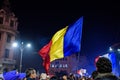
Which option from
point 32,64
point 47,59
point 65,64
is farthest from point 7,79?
point 65,64

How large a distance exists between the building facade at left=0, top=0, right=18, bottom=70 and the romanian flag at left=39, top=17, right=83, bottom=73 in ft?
127

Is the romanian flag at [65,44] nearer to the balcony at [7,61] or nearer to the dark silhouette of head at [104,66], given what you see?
the dark silhouette of head at [104,66]

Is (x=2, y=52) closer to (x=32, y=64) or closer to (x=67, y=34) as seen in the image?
(x=32, y=64)

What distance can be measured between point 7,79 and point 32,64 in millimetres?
46294

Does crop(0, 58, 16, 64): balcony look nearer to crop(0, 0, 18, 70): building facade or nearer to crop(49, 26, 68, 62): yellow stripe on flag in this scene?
crop(0, 0, 18, 70): building facade

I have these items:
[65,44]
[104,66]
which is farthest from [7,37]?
[104,66]

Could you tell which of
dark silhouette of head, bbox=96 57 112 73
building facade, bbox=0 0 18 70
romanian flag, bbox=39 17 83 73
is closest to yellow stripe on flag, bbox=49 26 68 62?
romanian flag, bbox=39 17 83 73

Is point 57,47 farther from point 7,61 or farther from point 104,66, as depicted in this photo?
point 7,61

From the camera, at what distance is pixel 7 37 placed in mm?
51156

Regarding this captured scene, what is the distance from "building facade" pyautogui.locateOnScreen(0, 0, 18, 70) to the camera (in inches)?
1937

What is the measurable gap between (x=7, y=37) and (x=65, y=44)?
42.2 metres

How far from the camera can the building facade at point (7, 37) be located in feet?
161

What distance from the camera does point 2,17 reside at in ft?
169

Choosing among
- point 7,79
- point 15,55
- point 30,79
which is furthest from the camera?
point 15,55
